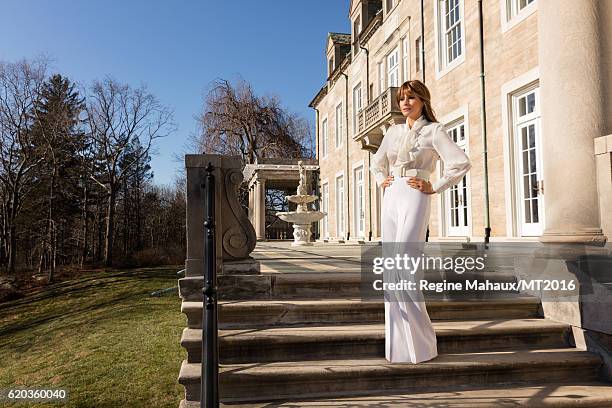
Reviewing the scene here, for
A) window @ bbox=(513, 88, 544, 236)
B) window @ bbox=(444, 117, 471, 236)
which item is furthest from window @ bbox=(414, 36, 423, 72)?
window @ bbox=(513, 88, 544, 236)

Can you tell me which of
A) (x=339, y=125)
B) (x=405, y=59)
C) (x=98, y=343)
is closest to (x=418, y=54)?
(x=405, y=59)

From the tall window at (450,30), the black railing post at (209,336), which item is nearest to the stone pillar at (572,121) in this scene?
the black railing post at (209,336)

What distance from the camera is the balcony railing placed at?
12.1 m

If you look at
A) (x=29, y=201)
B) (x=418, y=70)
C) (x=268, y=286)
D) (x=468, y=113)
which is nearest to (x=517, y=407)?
(x=268, y=286)

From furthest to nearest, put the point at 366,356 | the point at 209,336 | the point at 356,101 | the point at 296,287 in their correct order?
the point at 356,101, the point at 296,287, the point at 366,356, the point at 209,336

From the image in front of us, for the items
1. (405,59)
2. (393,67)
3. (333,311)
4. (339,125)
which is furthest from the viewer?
(339,125)

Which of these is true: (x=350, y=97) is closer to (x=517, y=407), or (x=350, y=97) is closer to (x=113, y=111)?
(x=113, y=111)

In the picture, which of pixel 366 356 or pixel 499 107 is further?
pixel 499 107

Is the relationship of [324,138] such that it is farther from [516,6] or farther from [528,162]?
[528,162]

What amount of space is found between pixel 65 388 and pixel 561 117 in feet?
26.5

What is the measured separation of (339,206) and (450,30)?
11.9m

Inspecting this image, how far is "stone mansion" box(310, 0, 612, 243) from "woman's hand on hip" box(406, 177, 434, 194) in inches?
71.2

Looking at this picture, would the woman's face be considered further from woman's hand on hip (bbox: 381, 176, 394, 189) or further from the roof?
the roof

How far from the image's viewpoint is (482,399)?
3.08 m
